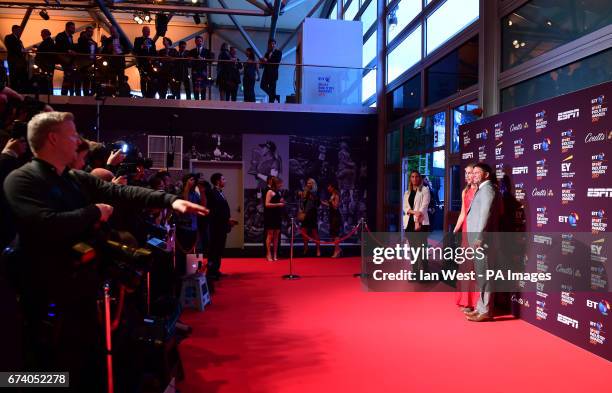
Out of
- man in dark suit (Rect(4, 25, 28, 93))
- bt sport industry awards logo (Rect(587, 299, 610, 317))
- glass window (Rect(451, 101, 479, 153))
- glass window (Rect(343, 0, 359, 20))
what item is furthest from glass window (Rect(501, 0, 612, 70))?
man in dark suit (Rect(4, 25, 28, 93))

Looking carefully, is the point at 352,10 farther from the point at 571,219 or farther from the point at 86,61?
the point at 571,219

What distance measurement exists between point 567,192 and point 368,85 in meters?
8.40

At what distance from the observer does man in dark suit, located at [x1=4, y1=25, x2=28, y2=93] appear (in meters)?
9.27

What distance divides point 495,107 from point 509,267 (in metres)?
2.28

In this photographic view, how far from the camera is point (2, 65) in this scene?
30.3 ft

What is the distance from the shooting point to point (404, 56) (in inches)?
380

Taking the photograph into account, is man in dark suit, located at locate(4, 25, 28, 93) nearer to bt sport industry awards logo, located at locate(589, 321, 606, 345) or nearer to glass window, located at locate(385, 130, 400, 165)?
glass window, located at locate(385, 130, 400, 165)

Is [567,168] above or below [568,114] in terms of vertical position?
below

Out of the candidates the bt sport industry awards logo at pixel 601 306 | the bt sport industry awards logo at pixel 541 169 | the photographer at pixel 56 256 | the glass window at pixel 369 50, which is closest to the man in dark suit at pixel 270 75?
the glass window at pixel 369 50

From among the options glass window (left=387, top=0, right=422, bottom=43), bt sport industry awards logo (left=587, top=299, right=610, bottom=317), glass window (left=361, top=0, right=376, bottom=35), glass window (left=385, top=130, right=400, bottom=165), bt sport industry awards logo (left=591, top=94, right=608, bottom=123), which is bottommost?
bt sport industry awards logo (left=587, top=299, right=610, bottom=317)

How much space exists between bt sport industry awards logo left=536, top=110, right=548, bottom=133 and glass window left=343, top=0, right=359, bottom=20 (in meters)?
10.2

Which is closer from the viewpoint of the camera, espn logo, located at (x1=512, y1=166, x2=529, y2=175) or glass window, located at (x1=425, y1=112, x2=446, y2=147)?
espn logo, located at (x1=512, y1=166, x2=529, y2=175)

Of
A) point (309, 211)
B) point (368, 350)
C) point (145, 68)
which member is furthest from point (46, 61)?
point (368, 350)

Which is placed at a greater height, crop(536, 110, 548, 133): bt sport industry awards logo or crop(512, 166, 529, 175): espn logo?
crop(536, 110, 548, 133): bt sport industry awards logo
